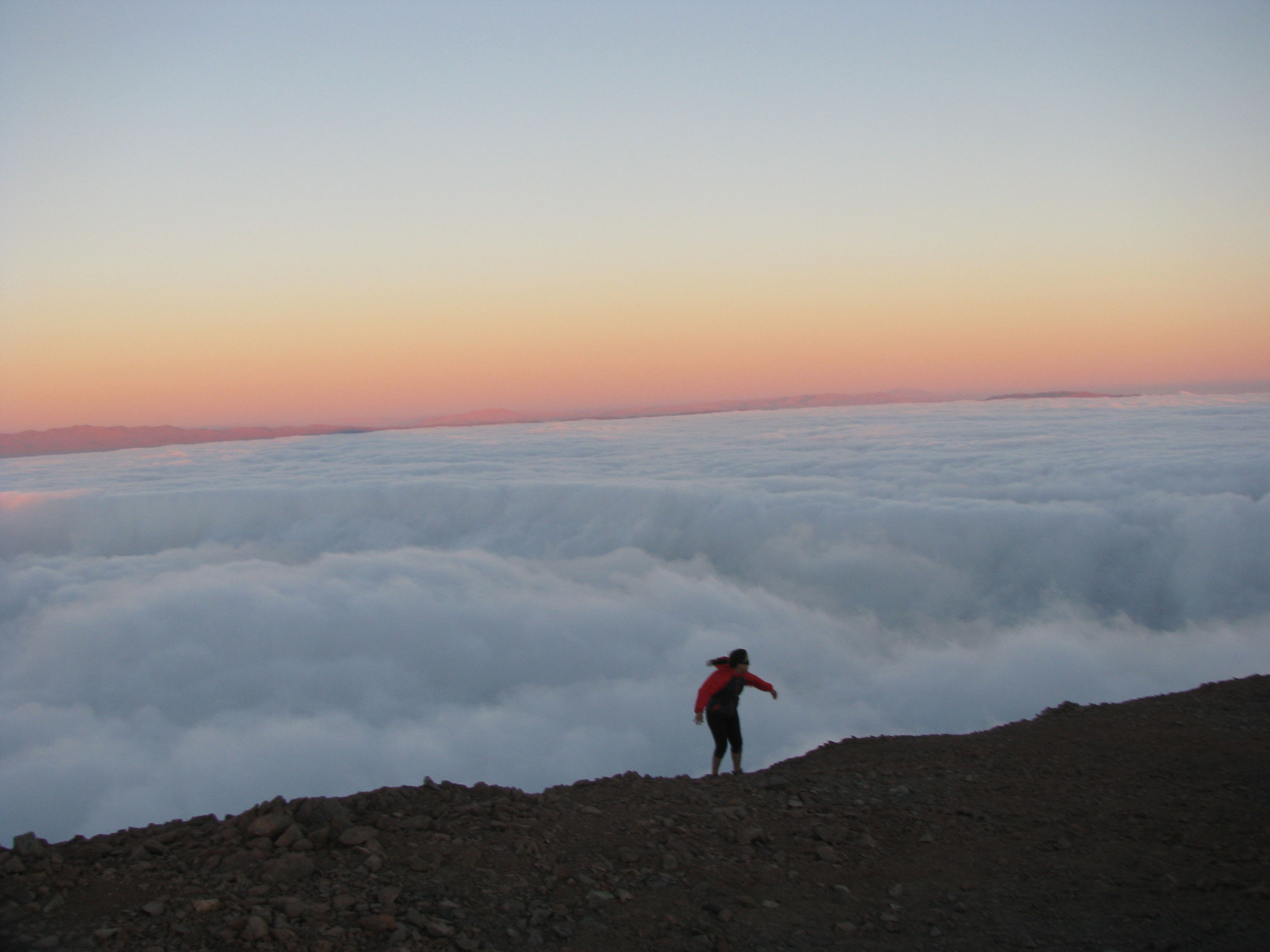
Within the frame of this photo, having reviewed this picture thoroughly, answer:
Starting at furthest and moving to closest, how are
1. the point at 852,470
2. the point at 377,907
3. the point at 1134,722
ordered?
the point at 852,470 < the point at 1134,722 < the point at 377,907

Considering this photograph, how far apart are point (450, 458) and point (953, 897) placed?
154 ft

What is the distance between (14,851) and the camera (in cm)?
416

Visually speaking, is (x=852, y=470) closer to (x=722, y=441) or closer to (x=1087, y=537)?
(x=1087, y=537)

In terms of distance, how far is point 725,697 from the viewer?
24.8 feet

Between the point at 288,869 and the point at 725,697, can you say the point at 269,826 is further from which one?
the point at 725,697

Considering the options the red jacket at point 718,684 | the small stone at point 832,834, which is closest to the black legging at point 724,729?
the red jacket at point 718,684

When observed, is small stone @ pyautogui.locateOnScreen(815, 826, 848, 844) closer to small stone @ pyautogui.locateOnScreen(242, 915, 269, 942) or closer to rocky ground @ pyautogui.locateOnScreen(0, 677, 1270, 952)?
rocky ground @ pyautogui.locateOnScreen(0, 677, 1270, 952)

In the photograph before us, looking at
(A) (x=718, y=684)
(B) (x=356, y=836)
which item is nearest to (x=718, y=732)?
(A) (x=718, y=684)

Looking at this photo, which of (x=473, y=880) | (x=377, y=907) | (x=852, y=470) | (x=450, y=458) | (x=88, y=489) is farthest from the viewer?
(x=450, y=458)

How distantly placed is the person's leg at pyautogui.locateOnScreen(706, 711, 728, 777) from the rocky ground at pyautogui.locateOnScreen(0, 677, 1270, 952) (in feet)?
3.92

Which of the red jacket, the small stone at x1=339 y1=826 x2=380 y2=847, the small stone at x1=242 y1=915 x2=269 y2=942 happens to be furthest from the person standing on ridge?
the small stone at x1=242 y1=915 x2=269 y2=942

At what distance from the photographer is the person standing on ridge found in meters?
7.50

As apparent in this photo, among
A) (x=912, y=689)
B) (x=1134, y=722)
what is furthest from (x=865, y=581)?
(x=1134, y=722)

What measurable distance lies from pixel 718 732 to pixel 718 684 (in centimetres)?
54
